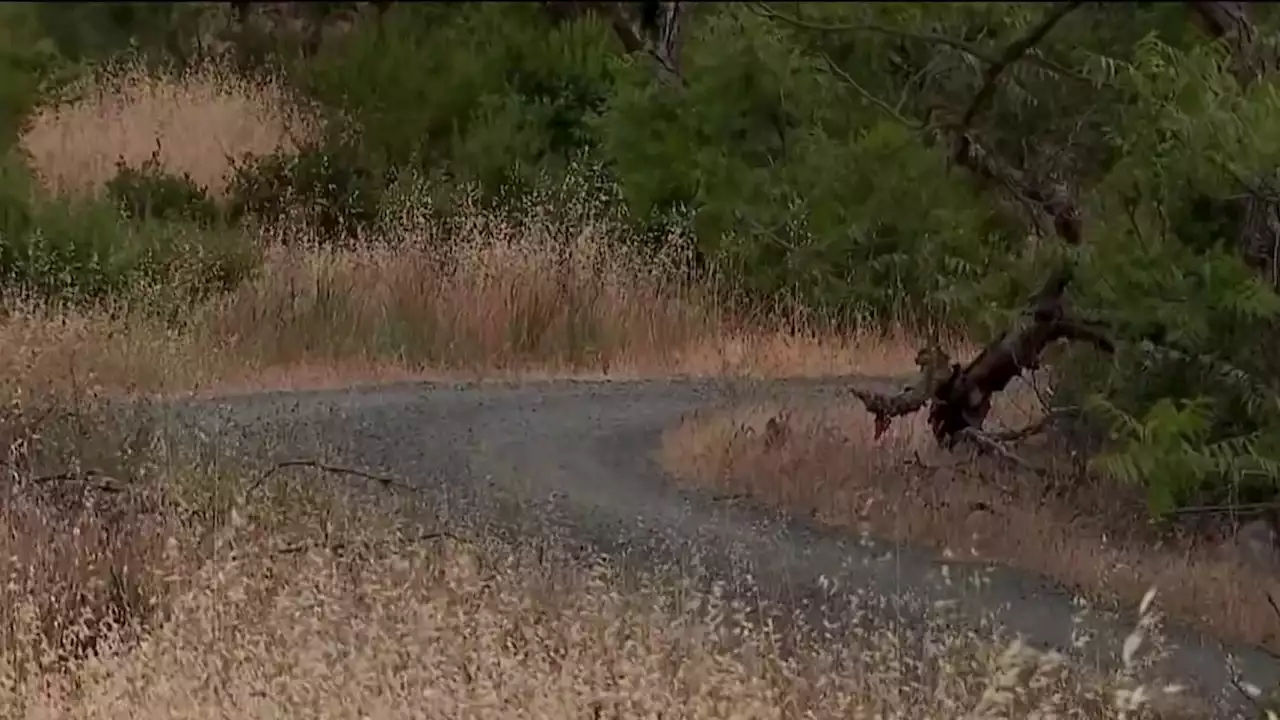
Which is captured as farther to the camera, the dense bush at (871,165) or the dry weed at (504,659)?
the dense bush at (871,165)

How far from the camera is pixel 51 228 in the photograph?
12906 mm

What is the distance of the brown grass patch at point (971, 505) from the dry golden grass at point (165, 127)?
33.7 ft

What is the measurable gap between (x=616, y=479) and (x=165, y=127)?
1284 cm

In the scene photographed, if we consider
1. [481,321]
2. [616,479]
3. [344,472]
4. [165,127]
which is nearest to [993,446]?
[616,479]

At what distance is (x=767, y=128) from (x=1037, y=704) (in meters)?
9.44

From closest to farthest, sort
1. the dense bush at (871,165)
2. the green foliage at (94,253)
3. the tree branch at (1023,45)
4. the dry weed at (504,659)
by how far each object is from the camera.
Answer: the dry weed at (504,659), the tree branch at (1023,45), the dense bush at (871,165), the green foliage at (94,253)

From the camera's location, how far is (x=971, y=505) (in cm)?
745

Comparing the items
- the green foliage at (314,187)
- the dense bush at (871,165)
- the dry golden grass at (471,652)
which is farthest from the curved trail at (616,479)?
the green foliage at (314,187)

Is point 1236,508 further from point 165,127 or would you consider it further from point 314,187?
point 165,127

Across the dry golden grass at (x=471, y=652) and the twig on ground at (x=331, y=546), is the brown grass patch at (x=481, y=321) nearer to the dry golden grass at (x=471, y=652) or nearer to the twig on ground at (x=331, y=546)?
the twig on ground at (x=331, y=546)

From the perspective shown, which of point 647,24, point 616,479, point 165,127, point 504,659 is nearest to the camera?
point 504,659

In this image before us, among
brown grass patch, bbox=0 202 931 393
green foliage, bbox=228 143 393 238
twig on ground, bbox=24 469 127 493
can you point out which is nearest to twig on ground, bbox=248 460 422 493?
twig on ground, bbox=24 469 127 493

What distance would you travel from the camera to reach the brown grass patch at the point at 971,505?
6594 mm

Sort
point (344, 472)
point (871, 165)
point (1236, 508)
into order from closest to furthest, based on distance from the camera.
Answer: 1. point (1236, 508)
2. point (344, 472)
3. point (871, 165)
